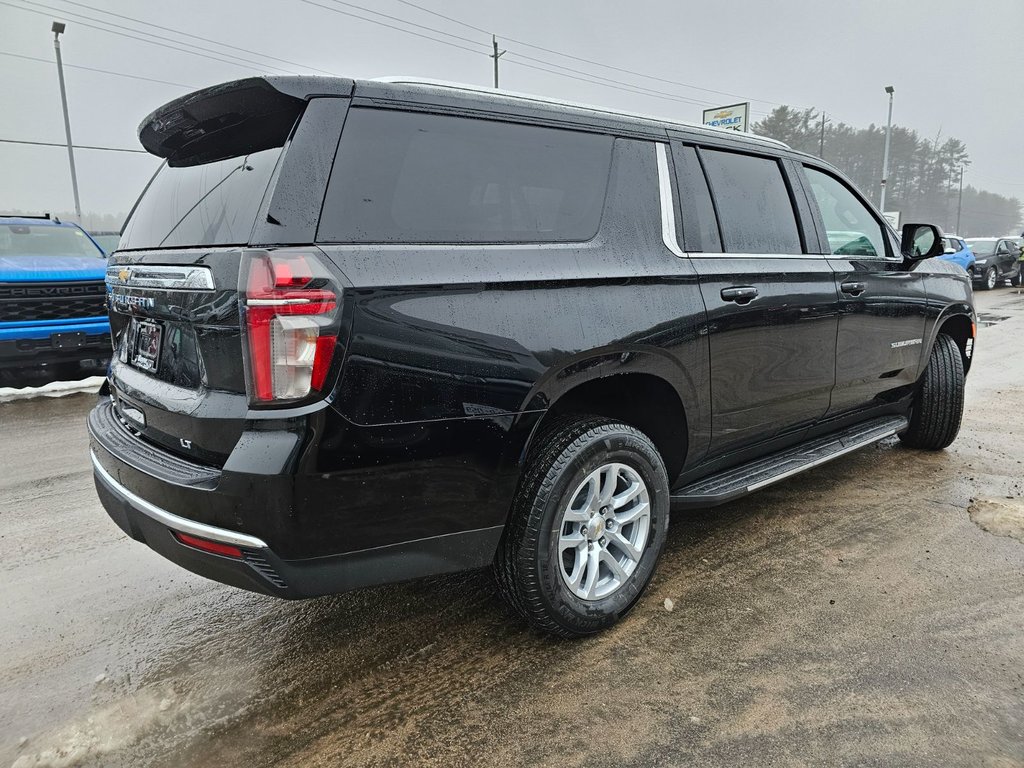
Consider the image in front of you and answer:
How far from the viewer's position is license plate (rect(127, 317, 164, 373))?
2215 mm

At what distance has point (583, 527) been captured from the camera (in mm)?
2430

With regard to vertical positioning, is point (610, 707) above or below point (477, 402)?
below

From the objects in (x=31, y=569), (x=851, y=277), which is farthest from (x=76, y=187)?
(x=851, y=277)

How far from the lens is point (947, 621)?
2.59 metres

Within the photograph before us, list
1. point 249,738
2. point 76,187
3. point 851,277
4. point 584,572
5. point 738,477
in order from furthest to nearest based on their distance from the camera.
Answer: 1. point 76,187
2. point 851,277
3. point 738,477
4. point 584,572
5. point 249,738

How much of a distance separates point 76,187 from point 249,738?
76.2 ft

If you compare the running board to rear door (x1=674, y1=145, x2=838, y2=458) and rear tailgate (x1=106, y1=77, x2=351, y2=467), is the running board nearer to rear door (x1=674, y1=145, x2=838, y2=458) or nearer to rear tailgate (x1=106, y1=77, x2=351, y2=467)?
rear door (x1=674, y1=145, x2=838, y2=458)

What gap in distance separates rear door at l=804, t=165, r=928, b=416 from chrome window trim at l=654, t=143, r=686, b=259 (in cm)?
122

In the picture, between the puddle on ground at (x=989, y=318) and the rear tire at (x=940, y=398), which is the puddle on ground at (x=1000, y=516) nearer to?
the rear tire at (x=940, y=398)

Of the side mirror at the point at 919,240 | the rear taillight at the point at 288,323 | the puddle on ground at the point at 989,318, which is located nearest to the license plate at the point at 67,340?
the rear taillight at the point at 288,323

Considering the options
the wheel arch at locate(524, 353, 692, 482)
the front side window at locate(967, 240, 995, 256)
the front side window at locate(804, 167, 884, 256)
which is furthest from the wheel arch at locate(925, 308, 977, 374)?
the front side window at locate(967, 240, 995, 256)

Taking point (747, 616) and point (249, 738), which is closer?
point (249, 738)

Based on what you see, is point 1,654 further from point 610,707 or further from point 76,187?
point 76,187

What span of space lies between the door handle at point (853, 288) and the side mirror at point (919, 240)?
72 cm
